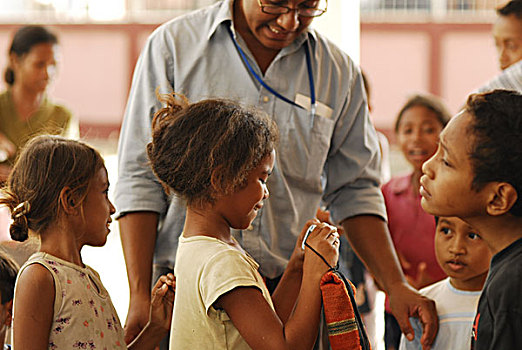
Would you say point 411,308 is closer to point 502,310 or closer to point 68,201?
point 502,310

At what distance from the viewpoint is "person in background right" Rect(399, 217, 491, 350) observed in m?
2.42

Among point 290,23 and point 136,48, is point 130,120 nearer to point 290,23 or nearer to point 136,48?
point 290,23

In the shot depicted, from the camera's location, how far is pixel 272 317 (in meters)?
1.76

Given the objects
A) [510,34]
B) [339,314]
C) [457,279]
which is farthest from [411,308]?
[510,34]

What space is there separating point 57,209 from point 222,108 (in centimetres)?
48

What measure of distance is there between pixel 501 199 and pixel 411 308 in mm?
608

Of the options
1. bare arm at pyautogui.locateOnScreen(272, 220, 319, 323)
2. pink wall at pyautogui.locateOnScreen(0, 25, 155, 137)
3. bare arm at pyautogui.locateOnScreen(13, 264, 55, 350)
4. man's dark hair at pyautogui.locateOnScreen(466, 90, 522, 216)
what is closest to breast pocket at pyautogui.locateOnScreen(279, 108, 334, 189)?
bare arm at pyautogui.locateOnScreen(272, 220, 319, 323)

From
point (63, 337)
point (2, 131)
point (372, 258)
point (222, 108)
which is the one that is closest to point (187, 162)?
point (222, 108)

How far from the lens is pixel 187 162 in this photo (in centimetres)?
185

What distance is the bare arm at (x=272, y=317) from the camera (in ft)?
5.70

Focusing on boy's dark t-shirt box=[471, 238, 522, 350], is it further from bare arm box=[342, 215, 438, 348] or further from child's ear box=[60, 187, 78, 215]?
child's ear box=[60, 187, 78, 215]

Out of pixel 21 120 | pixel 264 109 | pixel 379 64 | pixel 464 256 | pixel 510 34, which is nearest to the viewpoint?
pixel 264 109

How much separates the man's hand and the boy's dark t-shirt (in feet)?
1.71

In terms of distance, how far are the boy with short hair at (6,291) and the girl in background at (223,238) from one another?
0.54 metres
